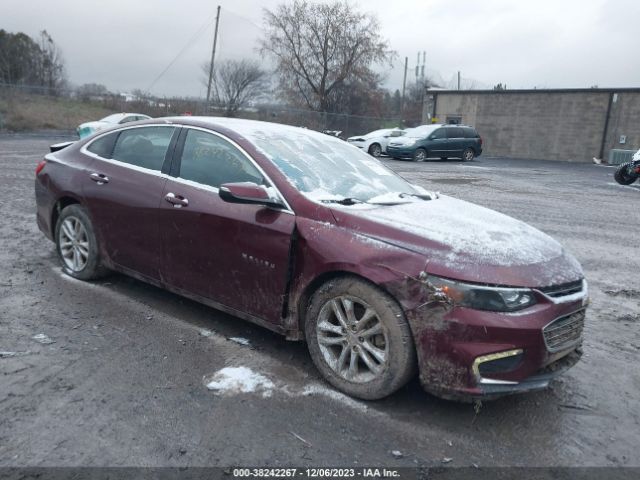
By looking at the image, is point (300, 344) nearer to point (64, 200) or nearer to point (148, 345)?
point (148, 345)

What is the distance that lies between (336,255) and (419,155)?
21.6 meters

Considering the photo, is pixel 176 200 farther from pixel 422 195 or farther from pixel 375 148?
pixel 375 148

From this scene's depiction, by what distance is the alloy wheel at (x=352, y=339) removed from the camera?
3125 millimetres

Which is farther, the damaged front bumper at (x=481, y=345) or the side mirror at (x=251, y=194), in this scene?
the side mirror at (x=251, y=194)

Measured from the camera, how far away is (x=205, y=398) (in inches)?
125

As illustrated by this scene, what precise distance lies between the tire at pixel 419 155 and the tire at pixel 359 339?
831 inches

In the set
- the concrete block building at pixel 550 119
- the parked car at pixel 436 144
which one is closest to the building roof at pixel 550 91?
the concrete block building at pixel 550 119

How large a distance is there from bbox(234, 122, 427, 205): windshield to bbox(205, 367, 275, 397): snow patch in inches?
47.9

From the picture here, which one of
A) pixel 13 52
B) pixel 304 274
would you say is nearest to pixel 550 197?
pixel 304 274

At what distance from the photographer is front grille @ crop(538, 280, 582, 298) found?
2.99m

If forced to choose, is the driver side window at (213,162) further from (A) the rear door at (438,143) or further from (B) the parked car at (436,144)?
(A) the rear door at (438,143)

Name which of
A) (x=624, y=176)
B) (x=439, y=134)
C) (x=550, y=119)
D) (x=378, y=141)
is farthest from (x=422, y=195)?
(x=550, y=119)

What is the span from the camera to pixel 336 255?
10.5 ft

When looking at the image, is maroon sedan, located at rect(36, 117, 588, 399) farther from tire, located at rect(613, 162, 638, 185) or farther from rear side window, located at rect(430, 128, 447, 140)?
rear side window, located at rect(430, 128, 447, 140)
